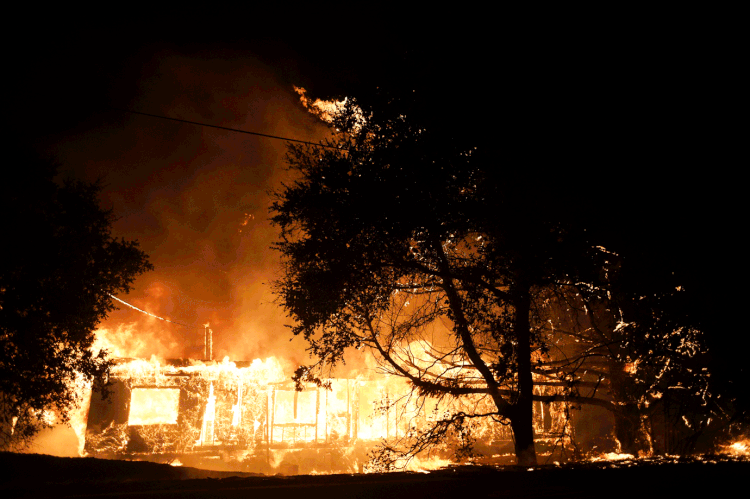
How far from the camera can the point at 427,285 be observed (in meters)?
9.11

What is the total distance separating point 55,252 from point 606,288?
13250mm

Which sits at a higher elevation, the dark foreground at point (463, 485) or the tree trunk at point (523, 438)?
the dark foreground at point (463, 485)

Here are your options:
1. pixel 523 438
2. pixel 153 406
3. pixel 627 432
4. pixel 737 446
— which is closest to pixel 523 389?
pixel 523 438

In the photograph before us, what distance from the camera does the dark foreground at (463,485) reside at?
275 cm

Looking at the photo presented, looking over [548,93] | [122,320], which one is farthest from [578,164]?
[122,320]

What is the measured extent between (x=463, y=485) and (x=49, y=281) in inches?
508

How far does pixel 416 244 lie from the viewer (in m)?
9.23

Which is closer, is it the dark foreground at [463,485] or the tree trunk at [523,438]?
the dark foreground at [463,485]

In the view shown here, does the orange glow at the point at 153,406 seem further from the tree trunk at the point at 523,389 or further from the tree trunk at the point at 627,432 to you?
the tree trunk at the point at 627,432

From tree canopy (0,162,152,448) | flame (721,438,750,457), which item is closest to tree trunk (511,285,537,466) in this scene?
flame (721,438,750,457)

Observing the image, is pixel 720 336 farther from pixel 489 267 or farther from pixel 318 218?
pixel 318 218

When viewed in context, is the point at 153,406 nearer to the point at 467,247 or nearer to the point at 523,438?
the point at 523,438

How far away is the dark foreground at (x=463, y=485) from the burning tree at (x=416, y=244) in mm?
3615

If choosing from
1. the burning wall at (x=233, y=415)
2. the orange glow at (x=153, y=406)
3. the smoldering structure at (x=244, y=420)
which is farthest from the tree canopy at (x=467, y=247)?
the orange glow at (x=153, y=406)
